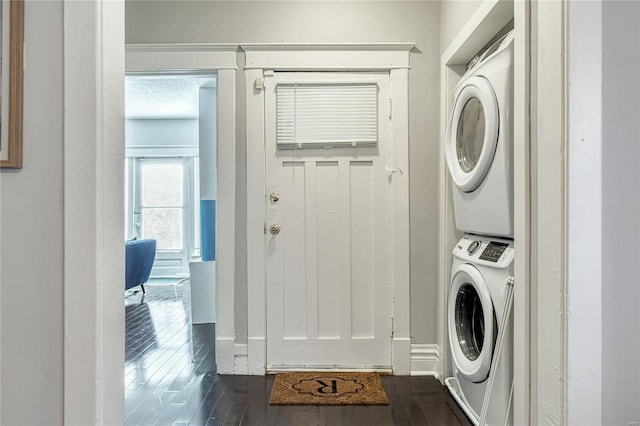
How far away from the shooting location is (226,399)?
220 cm

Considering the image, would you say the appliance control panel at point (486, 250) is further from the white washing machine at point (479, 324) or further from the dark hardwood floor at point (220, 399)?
the dark hardwood floor at point (220, 399)

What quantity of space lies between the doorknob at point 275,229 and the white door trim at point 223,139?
0.24 meters

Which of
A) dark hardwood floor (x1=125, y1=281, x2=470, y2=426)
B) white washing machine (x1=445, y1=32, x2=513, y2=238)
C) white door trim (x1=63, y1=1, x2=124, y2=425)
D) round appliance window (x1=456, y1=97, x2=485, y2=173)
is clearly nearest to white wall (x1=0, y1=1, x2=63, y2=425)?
white door trim (x1=63, y1=1, x2=124, y2=425)

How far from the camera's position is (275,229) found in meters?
2.55

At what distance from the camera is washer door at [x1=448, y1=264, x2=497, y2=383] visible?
1.71 meters

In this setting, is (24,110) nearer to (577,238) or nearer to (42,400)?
(42,400)

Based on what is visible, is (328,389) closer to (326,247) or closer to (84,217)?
(326,247)

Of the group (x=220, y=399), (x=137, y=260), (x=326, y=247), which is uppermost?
(x=326, y=247)

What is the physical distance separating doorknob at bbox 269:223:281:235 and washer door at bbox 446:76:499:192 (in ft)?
3.58

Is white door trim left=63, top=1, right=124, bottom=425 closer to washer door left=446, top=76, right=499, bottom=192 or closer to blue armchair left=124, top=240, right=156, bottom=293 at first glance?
washer door left=446, top=76, right=499, bottom=192

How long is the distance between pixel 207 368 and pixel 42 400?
64.3 inches

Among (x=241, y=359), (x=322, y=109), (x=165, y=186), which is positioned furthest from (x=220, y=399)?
(x=165, y=186)

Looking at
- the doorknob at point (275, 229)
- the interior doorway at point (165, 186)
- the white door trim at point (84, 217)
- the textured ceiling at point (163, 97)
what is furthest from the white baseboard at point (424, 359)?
the interior doorway at point (165, 186)

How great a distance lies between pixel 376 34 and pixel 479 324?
1.81 m
